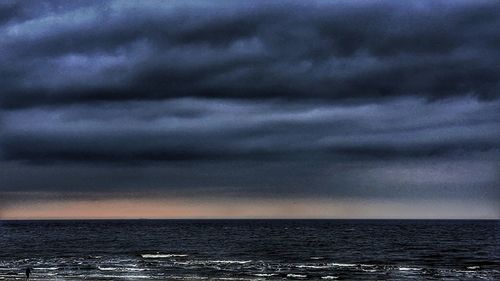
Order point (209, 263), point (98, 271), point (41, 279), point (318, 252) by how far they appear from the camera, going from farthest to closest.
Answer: point (318, 252), point (209, 263), point (98, 271), point (41, 279)

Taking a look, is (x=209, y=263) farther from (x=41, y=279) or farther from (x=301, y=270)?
(x=41, y=279)

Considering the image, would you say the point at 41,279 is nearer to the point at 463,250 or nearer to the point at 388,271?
the point at 388,271

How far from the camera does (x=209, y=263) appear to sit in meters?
77.3

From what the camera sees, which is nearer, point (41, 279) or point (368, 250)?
point (41, 279)

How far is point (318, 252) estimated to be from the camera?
101 metres

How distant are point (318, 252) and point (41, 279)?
2119 inches

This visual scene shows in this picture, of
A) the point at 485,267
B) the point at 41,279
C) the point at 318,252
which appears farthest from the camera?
the point at 318,252

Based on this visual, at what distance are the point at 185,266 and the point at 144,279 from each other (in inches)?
625

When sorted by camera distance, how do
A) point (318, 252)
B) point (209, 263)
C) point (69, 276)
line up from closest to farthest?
point (69, 276)
point (209, 263)
point (318, 252)

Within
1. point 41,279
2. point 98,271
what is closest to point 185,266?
point 98,271

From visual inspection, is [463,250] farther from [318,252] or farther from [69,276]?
[69,276]

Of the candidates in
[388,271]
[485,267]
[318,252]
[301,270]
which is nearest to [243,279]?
[301,270]

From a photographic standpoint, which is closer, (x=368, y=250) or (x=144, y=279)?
(x=144, y=279)

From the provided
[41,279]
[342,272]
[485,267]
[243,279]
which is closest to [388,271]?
[342,272]
